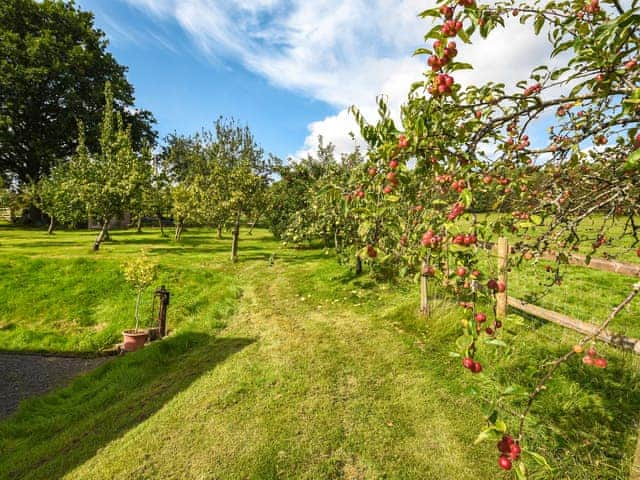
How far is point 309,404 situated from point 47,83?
34253mm

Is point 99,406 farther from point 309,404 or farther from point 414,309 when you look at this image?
point 414,309

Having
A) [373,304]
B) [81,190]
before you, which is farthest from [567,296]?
[81,190]

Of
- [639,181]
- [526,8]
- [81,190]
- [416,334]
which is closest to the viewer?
[639,181]

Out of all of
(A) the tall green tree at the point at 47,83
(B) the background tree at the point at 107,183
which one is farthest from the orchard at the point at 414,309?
(A) the tall green tree at the point at 47,83

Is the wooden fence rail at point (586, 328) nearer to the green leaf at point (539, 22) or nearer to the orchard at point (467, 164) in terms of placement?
the orchard at point (467, 164)

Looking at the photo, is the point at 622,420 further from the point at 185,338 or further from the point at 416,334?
the point at 185,338

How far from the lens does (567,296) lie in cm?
759

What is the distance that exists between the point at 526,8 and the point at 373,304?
256 inches

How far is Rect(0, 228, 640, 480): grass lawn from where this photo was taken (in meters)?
3.48

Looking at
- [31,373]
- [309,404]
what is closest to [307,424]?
[309,404]

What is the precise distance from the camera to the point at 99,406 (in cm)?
527

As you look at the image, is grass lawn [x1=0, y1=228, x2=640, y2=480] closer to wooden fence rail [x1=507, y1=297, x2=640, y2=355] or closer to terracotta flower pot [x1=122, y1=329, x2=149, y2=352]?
wooden fence rail [x1=507, y1=297, x2=640, y2=355]

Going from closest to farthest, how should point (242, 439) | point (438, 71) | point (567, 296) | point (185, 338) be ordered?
point (438, 71) < point (242, 439) < point (185, 338) < point (567, 296)

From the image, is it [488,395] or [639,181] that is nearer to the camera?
[639,181]
